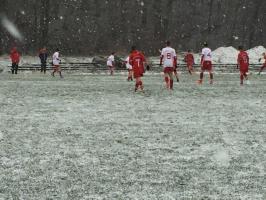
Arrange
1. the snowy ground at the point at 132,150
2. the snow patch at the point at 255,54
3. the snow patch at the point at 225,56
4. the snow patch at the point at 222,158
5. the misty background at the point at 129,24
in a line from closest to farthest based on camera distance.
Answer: the snowy ground at the point at 132,150, the snow patch at the point at 222,158, the snow patch at the point at 225,56, the snow patch at the point at 255,54, the misty background at the point at 129,24

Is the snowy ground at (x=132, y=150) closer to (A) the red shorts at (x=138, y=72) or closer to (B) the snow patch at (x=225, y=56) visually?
(A) the red shorts at (x=138, y=72)

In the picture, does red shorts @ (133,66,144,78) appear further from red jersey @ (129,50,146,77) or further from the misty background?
the misty background

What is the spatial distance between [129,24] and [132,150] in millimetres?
47511

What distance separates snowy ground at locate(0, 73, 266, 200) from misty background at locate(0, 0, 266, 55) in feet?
126

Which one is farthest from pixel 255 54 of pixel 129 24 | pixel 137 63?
pixel 137 63

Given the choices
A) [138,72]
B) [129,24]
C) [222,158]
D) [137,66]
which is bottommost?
[222,158]

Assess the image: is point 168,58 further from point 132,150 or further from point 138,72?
point 132,150

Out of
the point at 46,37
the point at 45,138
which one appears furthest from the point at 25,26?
the point at 45,138

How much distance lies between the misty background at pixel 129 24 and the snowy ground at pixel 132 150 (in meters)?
38.5

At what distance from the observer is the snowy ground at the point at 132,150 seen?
262 inches

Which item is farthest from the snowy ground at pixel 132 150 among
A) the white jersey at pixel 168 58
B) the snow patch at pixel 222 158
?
the white jersey at pixel 168 58

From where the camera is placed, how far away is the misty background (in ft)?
168

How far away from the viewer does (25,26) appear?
51094 mm

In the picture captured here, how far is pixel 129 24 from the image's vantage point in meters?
55.1
